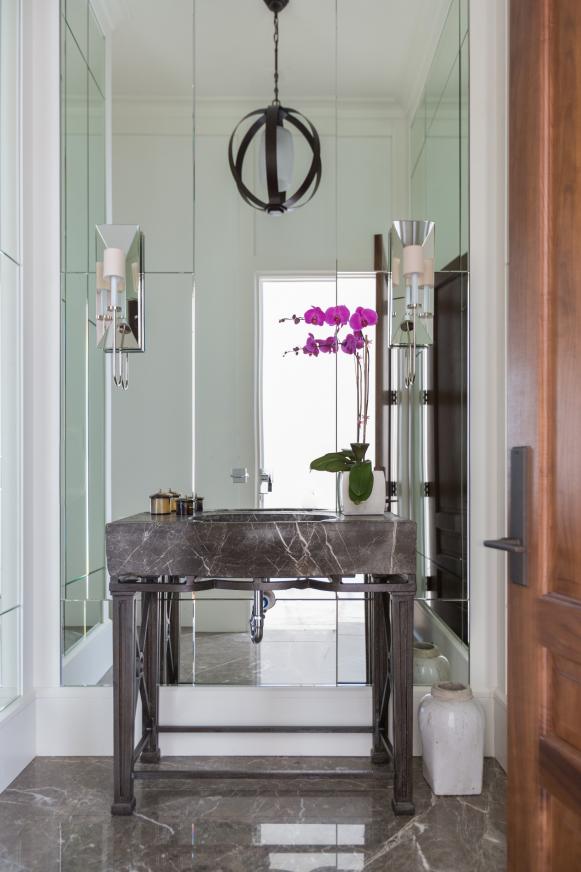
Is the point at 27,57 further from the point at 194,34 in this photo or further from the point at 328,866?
the point at 328,866

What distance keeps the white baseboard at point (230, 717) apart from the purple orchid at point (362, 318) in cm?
130

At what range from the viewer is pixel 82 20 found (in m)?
2.66

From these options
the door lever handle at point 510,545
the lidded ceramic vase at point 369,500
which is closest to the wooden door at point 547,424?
the door lever handle at point 510,545

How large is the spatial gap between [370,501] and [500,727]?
0.91 meters

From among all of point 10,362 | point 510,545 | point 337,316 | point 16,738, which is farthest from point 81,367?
point 510,545

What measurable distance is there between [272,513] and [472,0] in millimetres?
1979

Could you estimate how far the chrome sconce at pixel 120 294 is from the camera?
7.75 feet

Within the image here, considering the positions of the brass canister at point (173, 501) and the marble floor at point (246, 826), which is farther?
the brass canister at point (173, 501)

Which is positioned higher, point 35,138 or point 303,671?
point 35,138

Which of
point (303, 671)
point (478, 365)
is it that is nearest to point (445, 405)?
point (478, 365)

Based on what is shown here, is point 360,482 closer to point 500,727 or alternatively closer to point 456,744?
point 456,744

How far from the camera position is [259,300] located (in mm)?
2619

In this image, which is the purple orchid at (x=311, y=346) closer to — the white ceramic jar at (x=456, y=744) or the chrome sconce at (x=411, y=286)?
the chrome sconce at (x=411, y=286)

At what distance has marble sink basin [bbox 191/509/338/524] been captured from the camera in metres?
2.43
